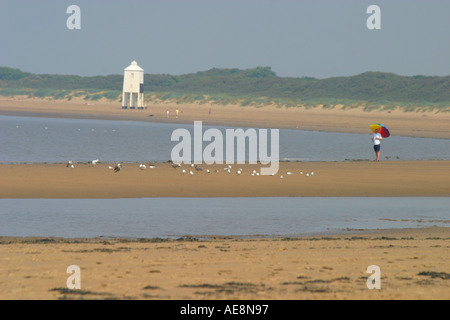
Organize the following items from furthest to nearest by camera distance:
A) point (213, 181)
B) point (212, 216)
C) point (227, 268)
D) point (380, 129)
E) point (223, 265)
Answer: point (380, 129) < point (213, 181) < point (212, 216) < point (223, 265) < point (227, 268)

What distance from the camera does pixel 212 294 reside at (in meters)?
9.59

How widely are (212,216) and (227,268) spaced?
24.7 feet

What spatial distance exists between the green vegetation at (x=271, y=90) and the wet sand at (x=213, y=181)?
58582mm

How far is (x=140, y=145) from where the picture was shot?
43.3 meters

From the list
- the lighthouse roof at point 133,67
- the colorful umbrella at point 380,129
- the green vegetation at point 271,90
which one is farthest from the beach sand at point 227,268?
the lighthouse roof at point 133,67

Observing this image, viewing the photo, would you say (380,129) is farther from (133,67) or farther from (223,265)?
(133,67)

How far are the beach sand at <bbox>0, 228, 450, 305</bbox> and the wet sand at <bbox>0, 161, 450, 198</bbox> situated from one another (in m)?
8.32

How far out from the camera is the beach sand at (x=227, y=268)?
382 inches

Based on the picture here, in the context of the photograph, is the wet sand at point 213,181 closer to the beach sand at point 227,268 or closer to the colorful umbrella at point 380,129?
the colorful umbrella at point 380,129

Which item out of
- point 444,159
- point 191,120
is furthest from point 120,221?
point 191,120

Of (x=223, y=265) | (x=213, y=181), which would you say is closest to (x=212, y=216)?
(x=213, y=181)

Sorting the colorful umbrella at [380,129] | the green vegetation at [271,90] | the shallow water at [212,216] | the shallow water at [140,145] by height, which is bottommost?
the shallow water at [212,216]

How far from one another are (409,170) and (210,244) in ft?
57.7
